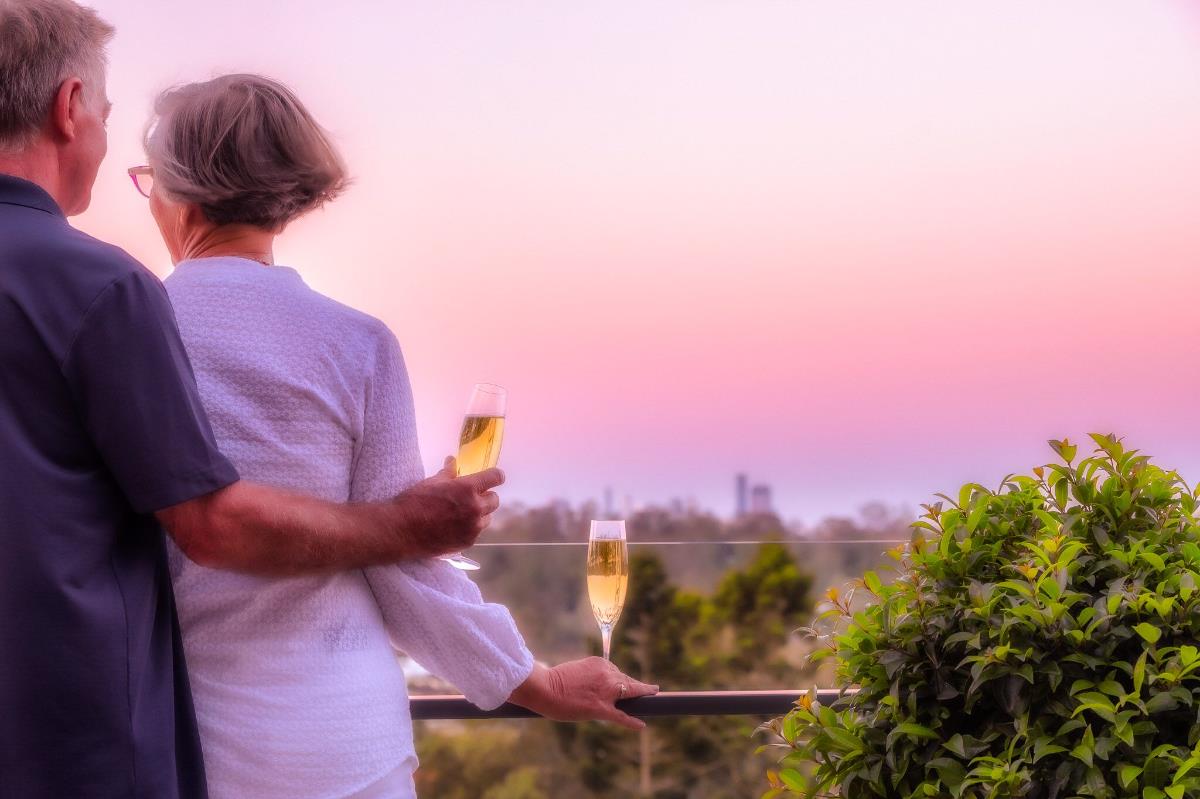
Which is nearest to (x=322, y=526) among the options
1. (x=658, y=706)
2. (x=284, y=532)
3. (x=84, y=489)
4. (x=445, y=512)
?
(x=284, y=532)

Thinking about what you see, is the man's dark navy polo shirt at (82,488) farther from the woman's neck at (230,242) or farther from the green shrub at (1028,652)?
the green shrub at (1028,652)

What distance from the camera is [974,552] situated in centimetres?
157

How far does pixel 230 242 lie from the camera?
1.47 m

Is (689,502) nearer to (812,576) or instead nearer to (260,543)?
(812,576)

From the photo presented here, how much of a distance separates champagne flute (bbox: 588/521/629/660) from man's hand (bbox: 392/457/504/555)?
451 mm

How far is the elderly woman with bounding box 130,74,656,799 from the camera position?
4.33 ft

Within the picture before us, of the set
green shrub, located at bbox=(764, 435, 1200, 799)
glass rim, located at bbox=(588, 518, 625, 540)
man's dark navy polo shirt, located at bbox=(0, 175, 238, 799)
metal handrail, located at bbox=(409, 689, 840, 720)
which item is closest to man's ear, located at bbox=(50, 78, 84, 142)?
man's dark navy polo shirt, located at bbox=(0, 175, 238, 799)

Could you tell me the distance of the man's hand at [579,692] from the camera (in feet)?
5.27

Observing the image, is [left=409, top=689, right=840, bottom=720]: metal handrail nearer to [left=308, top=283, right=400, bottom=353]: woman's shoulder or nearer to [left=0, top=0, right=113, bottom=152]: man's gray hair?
[left=308, top=283, right=400, bottom=353]: woman's shoulder

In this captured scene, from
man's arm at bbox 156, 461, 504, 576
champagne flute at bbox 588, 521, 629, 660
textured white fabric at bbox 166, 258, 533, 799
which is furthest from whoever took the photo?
champagne flute at bbox 588, 521, 629, 660

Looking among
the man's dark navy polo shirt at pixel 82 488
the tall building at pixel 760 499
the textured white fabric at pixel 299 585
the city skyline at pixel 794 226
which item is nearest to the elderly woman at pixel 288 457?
the textured white fabric at pixel 299 585

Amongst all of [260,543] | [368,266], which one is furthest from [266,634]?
[368,266]

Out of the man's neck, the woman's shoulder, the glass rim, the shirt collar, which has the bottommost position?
the glass rim

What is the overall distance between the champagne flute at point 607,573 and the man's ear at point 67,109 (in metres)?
0.99
